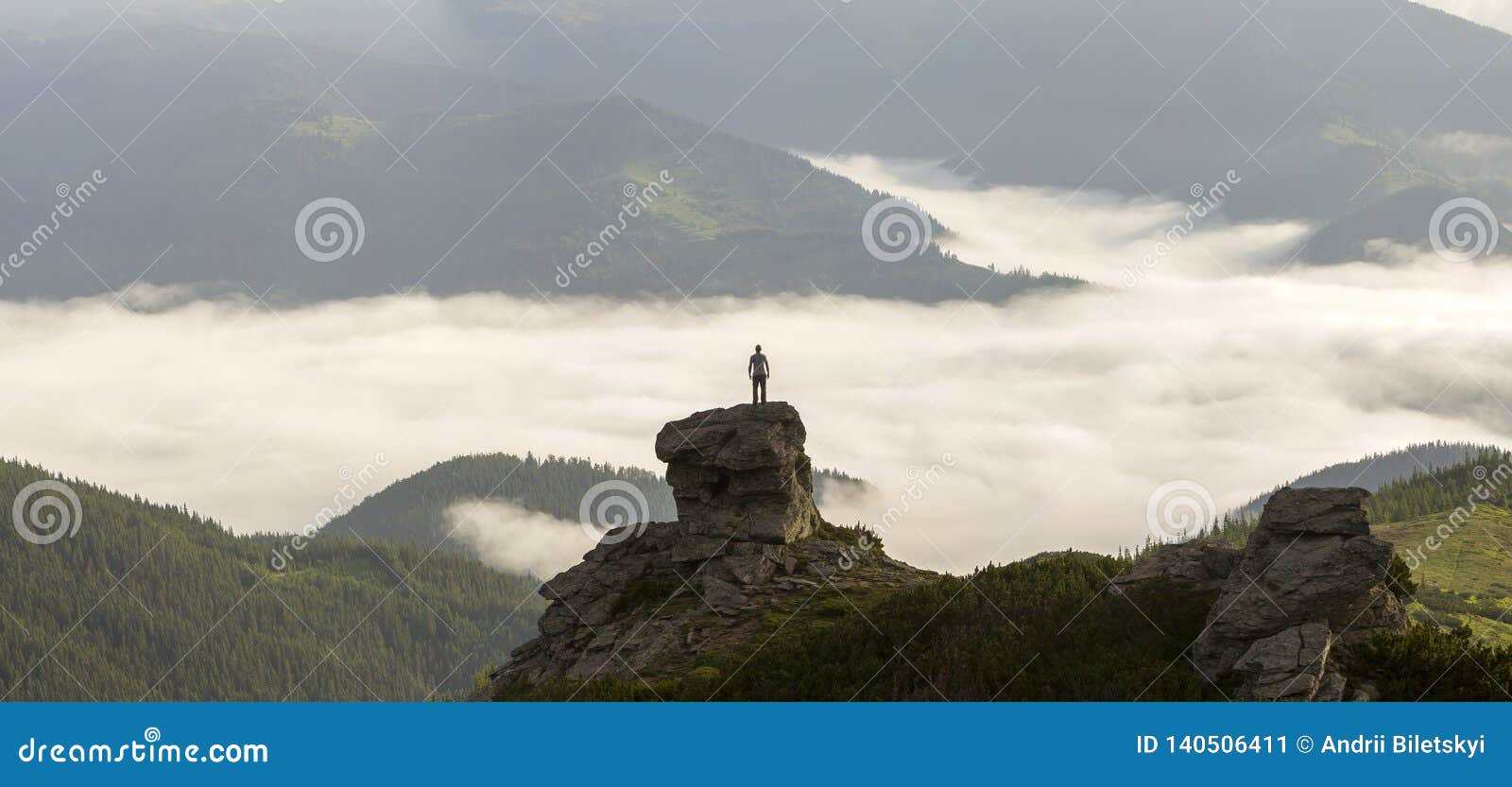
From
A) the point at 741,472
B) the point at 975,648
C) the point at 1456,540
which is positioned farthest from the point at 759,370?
the point at 1456,540

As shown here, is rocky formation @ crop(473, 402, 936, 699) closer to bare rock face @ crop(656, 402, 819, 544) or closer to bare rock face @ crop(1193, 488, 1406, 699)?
bare rock face @ crop(656, 402, 819, 544)

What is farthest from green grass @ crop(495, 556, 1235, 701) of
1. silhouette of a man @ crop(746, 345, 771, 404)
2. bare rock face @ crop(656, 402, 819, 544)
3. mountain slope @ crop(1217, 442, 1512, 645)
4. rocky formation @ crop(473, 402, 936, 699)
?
silhouette of a man @ crop(746, 345, 771, 404)

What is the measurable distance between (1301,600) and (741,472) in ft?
94.9

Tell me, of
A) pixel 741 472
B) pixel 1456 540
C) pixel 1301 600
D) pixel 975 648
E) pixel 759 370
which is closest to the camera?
pixel 1301 600

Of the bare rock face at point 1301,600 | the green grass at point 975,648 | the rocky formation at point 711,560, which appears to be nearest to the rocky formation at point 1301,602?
the bare rock face at point 1301,600

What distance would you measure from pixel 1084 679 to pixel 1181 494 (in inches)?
1011

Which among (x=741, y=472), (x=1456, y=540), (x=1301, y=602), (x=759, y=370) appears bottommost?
(x=1301, y=602)

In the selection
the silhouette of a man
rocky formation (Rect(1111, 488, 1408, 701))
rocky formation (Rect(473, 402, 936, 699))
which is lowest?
rocky formation (Rect(1111, 488, 1408, 701))

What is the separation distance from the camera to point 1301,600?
146 ft

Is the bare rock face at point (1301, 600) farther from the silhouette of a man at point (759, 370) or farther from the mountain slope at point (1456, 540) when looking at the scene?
the silhouette of a man at point (759, 370)

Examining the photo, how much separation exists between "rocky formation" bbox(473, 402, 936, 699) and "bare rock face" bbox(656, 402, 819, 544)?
0.21 feet

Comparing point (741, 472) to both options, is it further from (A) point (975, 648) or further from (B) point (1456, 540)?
(B) point (1456, 540)

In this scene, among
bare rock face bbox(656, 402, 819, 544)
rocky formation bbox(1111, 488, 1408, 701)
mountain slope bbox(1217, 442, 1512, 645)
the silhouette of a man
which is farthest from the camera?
mountain slope bbox(1217, 442, 1512, 645)

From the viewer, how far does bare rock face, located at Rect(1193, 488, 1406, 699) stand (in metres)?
42.1
